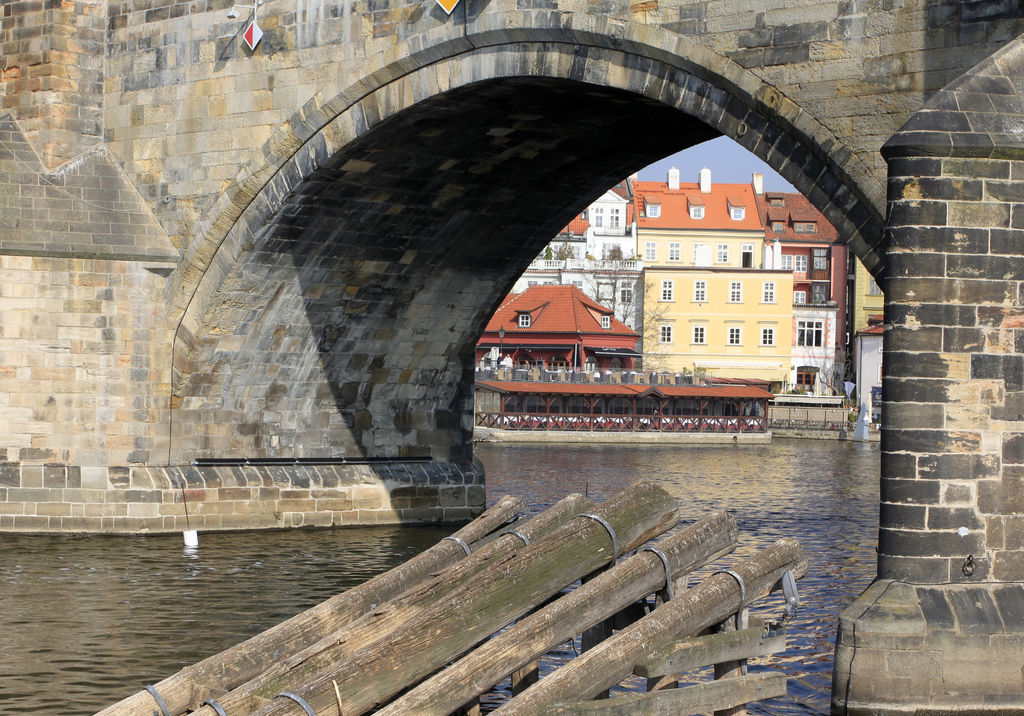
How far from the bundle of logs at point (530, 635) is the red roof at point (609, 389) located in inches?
1468

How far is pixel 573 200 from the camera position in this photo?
1962 centimetres

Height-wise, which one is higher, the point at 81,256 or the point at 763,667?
the point at 81,256

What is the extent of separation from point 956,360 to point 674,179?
6301 centimetres

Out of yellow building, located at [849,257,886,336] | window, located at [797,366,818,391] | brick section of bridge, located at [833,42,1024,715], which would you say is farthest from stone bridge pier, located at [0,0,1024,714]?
yellow building, located at [849,257,886,336]

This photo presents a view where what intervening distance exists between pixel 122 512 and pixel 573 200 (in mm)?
6969

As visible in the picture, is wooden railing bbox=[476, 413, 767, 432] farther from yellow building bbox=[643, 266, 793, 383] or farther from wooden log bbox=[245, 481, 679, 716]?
wooden log bbox=[245, 481, 679, 716]

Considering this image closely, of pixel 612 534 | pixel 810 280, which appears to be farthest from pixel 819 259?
pixel 612 534

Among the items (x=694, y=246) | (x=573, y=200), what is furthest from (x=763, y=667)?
(x=694, y=246)

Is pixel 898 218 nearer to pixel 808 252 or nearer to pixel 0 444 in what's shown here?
pixel 0 444

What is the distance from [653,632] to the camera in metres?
8.80

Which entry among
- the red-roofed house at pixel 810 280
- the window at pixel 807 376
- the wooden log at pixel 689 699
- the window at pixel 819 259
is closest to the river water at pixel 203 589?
the wooden log at pixel 689 699

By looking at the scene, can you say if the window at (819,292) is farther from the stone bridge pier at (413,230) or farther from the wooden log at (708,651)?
the wooden log at (708,651)

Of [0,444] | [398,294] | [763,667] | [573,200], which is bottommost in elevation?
[763,667]

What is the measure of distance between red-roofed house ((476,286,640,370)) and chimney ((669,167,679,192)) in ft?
48.6
